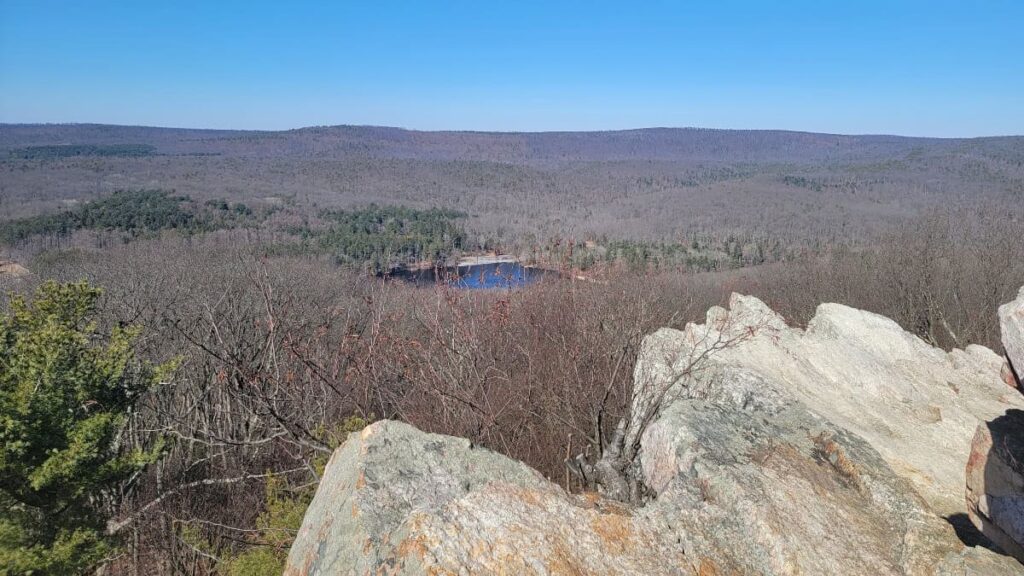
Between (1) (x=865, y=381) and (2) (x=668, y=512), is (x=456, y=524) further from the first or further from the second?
(1) (x=865, y=381)

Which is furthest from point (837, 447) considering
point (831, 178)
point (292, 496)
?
point (831, 178)

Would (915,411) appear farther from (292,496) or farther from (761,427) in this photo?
(292,496)

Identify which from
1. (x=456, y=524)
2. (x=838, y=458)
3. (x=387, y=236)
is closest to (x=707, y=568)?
(x=456, y=524)

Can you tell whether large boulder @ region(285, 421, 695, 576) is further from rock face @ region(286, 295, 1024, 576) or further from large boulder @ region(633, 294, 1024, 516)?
large boulder @ region(633, 294, 1024, 516)

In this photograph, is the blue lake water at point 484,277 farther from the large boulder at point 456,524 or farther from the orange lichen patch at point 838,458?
the orange lichen patch at point 838,458

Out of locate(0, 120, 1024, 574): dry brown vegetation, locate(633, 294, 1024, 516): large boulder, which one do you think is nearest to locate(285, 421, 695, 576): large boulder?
locate(0, 120, 1024, 574): dry brown vegetation
